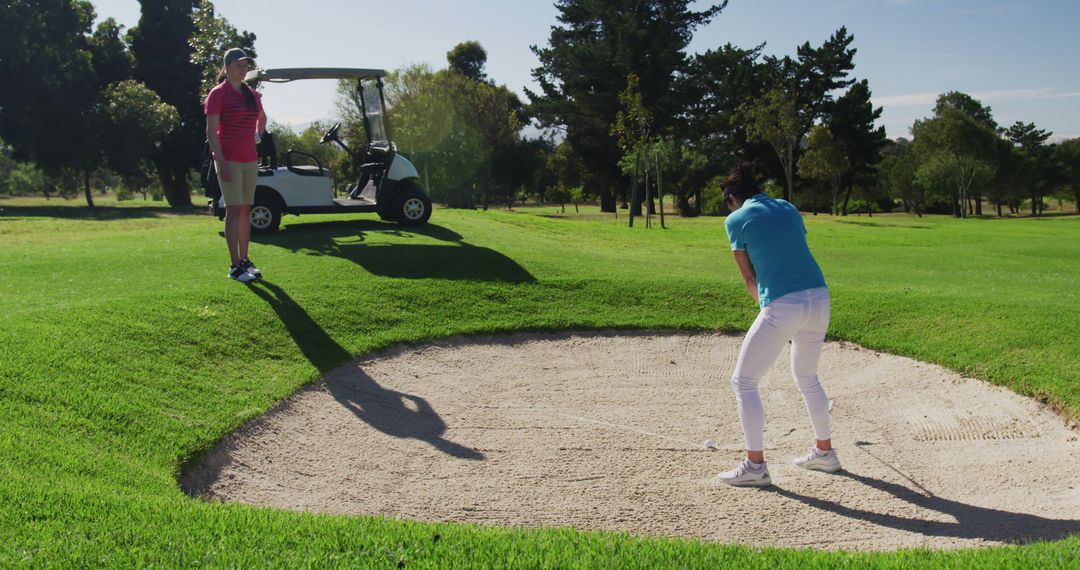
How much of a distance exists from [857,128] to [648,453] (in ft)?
201

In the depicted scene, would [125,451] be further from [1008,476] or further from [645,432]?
[1008,476]

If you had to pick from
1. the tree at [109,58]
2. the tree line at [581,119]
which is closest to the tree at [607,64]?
the tree line at [581,119]

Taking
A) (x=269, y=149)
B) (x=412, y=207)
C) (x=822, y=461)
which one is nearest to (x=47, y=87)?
(x=269, y=149)

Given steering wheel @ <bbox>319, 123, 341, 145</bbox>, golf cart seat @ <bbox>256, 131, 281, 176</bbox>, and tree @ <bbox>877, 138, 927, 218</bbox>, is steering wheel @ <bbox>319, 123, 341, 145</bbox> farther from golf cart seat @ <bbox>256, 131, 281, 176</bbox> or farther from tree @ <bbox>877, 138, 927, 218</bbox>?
tree @ <bbox>877, 138, 927, 218</bbox>

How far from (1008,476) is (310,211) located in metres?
13.1

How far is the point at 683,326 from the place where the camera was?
37.3 ft

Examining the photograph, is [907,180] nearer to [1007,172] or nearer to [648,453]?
[1007,172]

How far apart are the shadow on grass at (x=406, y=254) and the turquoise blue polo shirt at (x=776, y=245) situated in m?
7.32

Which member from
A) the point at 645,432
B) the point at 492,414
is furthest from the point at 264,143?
the point at 645,432

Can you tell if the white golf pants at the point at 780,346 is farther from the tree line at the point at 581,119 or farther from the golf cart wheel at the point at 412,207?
the tree line at the point at 581,119

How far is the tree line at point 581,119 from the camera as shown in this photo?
136 feet

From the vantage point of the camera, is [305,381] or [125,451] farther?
[305,381]

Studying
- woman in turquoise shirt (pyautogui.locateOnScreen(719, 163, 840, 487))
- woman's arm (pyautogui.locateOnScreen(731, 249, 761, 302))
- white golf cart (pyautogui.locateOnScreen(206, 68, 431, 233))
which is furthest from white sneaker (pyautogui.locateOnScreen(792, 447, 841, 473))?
white golf cart (pyautogui.locateOnScreen(206, 68, 431, 233))

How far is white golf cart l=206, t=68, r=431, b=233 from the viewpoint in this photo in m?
15.4
